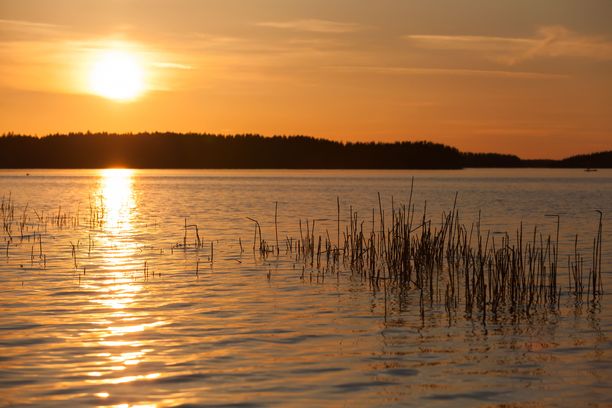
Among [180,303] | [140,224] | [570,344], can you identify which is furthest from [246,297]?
[140,224]

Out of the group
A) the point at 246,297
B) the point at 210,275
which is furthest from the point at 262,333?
the point at 210,275

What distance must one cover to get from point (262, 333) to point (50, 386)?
4.08 m

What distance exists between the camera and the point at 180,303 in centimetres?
1581

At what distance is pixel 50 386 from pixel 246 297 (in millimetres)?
7209

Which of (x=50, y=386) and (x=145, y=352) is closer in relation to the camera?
(x=50, y=386)

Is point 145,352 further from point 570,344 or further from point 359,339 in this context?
point 570,344

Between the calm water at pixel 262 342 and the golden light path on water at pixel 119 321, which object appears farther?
the golden light path on water at pixel 119 321

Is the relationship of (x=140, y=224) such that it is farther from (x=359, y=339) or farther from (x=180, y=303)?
(x=359, y=339)

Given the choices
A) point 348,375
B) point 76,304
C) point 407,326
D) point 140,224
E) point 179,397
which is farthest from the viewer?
point 140,224

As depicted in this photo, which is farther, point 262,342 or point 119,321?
point 119,321

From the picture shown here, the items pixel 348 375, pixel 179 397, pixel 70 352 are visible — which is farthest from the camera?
pixel 70 352

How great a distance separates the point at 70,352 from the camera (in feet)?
37.6

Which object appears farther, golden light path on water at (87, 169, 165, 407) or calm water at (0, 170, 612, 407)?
golden light path on water at (87, 169, 165, 407)

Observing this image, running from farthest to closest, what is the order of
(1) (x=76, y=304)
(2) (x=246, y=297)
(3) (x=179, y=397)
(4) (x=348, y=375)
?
(2) (x=246, y=297)
(1) (x=76, y=304)
(4) (x=348, y=375)
(3) (x=179, y=397)
